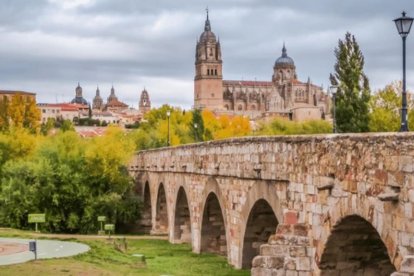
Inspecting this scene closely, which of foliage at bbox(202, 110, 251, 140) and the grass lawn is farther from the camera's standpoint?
foliage at bbox(202, 110, 251, 140)

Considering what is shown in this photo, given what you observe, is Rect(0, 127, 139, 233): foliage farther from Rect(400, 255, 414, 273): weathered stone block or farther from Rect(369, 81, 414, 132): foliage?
Rect(400, 255, 414, 273): weathered stone block

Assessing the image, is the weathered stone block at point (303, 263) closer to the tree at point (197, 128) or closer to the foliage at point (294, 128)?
the tree at point (197, 128)

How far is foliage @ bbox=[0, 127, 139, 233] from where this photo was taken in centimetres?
3466

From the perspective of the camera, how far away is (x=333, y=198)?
11.9 m

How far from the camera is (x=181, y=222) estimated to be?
29938 mm

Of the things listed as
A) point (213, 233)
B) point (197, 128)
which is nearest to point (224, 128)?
point (197, 128)

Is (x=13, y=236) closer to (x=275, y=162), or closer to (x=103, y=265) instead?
(x=103, y=265)

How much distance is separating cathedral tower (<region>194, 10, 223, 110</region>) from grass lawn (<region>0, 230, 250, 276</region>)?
139m

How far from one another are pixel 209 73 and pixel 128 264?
146 metres

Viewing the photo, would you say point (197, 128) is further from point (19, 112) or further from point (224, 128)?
point (19, 112)

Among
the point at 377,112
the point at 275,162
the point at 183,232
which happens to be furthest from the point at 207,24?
the point at 275,162

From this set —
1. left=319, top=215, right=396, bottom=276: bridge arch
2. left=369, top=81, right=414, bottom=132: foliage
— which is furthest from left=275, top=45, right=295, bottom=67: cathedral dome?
left=319, top=215, right=396, bottom=276: bridge arch

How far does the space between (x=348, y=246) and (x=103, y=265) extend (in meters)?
10.2

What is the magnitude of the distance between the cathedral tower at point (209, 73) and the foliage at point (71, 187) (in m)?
127
